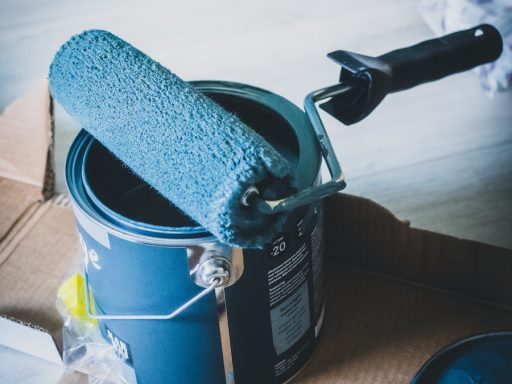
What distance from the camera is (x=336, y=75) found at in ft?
3.48

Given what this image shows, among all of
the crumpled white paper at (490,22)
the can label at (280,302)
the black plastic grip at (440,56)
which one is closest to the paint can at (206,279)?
the can label at (280,302)

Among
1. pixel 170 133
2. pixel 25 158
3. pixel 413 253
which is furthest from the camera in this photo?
pixel 25 158

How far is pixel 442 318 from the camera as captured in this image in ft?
2.35

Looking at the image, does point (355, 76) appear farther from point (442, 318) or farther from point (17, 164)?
point (17, 164)

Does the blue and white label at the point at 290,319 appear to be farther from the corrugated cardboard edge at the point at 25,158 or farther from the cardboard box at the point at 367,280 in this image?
the corrugated cardboard edge at the point at 25,158

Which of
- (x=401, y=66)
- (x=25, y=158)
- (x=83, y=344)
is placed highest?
(x=401, y=66)

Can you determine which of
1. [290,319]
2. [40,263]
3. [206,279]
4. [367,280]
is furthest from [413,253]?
[40,263]

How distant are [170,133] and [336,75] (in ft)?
1.99

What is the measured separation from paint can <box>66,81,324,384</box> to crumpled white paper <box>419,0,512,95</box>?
0.50m

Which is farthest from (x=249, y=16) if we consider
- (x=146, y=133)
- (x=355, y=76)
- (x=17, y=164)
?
A: (x=146, y=133)

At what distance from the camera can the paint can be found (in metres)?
0.53

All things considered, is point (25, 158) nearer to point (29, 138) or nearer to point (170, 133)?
point (29, 138)

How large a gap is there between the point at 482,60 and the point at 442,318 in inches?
10.2

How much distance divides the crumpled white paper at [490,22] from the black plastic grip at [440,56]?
0.35 m
